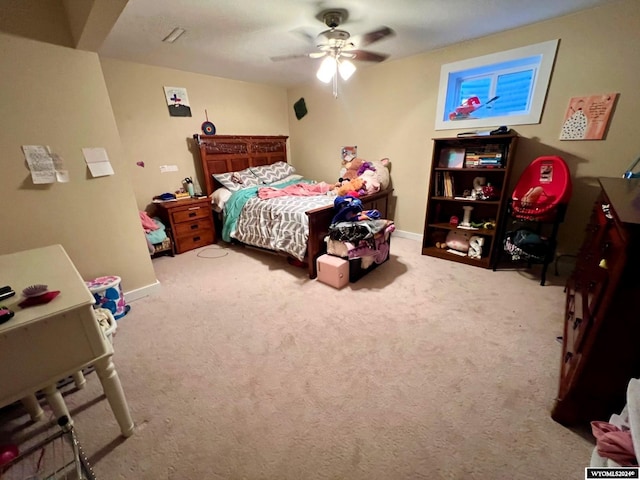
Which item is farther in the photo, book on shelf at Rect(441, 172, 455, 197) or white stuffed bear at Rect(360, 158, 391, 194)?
white stuffed bear at Rect(360, 158, 391, 194)

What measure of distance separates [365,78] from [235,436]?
156 inches

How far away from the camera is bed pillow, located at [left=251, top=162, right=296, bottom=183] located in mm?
3925

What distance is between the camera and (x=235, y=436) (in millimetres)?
1199

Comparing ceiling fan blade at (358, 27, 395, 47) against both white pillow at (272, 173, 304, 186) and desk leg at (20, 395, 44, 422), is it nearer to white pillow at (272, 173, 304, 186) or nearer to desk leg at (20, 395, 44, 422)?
white pillow at (272, 173, 304, 186)

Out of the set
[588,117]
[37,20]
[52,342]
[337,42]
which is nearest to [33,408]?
[52,342]

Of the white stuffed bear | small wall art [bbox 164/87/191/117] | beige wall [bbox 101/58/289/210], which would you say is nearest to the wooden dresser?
the white stuffed bear

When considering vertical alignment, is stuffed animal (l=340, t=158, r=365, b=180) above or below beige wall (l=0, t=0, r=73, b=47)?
below

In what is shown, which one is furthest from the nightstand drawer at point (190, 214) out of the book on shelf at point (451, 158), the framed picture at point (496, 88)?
the framed picture at point (496, 88)

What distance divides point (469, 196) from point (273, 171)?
2.75 m

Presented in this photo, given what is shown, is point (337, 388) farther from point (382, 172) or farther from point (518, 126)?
point (518, 126)

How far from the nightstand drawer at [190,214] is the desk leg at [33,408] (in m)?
2.24

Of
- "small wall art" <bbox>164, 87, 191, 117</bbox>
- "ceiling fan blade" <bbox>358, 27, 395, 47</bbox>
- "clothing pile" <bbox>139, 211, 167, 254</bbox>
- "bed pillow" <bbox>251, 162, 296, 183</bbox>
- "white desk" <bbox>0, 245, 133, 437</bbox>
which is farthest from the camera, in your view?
"bed pillow" <bbox>251, 162, 296, 183</bbox>

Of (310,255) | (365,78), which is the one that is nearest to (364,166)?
(365,78)

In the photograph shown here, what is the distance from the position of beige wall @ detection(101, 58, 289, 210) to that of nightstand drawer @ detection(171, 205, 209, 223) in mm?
504
